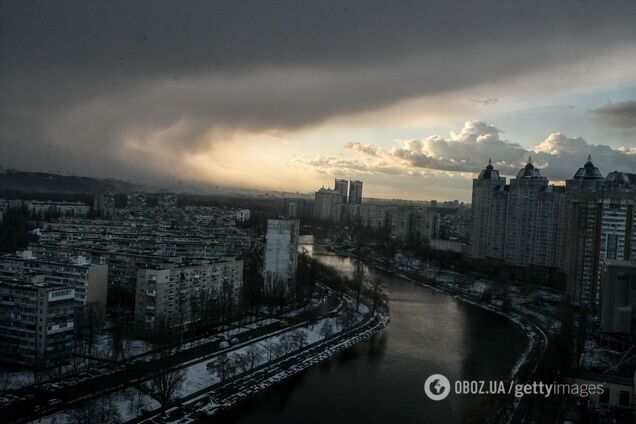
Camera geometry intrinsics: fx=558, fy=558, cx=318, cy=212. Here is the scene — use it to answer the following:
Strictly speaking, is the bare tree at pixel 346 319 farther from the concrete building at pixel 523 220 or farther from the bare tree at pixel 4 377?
the concrete building at pixel 523 220

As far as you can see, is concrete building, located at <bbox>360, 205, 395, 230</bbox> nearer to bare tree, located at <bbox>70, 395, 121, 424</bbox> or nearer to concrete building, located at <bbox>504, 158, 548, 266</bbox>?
concrete building, located at <bbox>504, 158, 548, 266</bbox>

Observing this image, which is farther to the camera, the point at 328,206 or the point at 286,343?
the point at 328,206

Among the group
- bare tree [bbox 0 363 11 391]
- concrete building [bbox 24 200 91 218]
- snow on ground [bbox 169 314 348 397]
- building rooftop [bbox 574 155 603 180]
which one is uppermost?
building rooftop [bbox 574 155 603 180]

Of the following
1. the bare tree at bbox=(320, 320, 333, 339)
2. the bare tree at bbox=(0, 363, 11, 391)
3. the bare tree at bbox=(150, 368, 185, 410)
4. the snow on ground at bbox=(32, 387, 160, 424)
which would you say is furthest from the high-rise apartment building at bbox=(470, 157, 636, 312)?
the bare tree at bbox=(0, 363, 11, 391)

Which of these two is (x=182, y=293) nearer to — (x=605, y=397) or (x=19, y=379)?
(x=19, y=379)

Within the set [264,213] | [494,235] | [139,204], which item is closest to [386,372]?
[494,235]

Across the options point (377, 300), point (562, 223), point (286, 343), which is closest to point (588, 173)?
point (562, 223)
